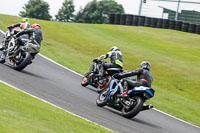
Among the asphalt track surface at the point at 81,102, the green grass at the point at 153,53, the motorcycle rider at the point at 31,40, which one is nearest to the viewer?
the asphalt track surface at the point at 81,102

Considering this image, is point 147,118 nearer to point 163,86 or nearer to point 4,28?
point 163,86

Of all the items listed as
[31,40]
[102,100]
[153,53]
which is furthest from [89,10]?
[102,100]

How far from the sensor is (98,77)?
16.1 metres

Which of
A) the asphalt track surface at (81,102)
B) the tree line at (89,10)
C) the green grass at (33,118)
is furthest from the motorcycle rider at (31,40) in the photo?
the tree line at (89,10)

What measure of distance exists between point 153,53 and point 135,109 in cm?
1963

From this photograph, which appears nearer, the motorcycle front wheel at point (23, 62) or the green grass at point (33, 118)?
the green grass at point (33, 118)

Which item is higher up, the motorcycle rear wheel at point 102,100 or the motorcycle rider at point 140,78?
the motorcycle rider at point 140,78

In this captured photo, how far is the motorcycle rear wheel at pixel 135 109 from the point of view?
11922 millimetres

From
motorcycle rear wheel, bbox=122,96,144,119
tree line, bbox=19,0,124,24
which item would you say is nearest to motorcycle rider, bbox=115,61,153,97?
motorcycle rear wheel, bbox=122,96,144,119

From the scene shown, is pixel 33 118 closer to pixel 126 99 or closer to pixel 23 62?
pixel 126 99

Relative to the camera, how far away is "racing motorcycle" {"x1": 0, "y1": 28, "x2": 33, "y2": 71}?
51.0 ft

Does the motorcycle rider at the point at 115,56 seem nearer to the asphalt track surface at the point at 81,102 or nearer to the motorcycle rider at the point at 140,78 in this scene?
the asphalt track surface at the point at 81,102

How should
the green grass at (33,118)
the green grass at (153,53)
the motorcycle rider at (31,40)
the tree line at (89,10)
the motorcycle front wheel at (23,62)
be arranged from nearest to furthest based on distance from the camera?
the green grass at (33,118) → the motorcycle front wheel at (23,62) → the motorcycle rider at (31,40) → the green grass at (153,53) → the tree line at (89,10)

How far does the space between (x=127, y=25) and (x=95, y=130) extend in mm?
40576
